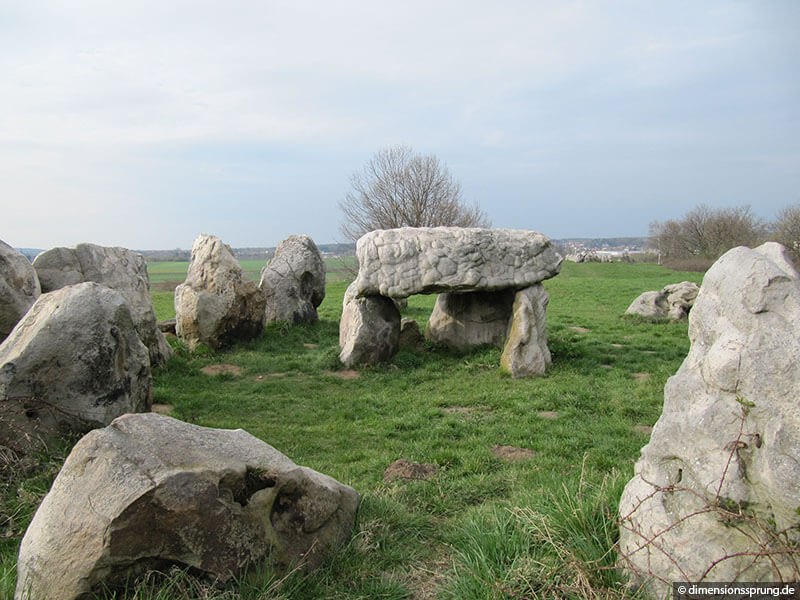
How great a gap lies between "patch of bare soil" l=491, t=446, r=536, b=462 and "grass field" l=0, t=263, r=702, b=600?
0.06m

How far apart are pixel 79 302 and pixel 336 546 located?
3886 mm

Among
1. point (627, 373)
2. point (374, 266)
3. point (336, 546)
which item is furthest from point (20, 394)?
point (627, 373)

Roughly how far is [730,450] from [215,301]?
9997 mm

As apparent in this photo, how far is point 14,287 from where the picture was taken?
766 cm

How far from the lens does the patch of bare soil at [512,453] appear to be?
19.5 feet

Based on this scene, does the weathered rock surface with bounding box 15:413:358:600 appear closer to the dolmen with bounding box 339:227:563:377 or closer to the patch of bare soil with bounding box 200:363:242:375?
the dolmen with bounding box 339:227:563:377

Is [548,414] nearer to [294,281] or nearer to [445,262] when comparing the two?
[445,262]

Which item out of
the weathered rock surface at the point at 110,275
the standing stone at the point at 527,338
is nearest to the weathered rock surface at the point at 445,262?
the standing stone at the point at 527,338

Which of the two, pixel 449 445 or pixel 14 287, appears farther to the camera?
pixel 14 287

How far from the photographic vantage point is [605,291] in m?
23.7

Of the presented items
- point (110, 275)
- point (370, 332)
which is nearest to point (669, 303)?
point (370, 332)

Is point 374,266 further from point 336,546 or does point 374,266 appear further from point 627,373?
point 336,546

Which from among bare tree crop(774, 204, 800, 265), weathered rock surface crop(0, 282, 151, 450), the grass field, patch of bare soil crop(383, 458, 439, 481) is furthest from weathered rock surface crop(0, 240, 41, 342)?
bare tree crop(774, 204, 800, 265)

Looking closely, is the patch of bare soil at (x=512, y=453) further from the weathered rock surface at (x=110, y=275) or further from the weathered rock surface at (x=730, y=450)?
the weathered rock surface at (x=110, y=275)
